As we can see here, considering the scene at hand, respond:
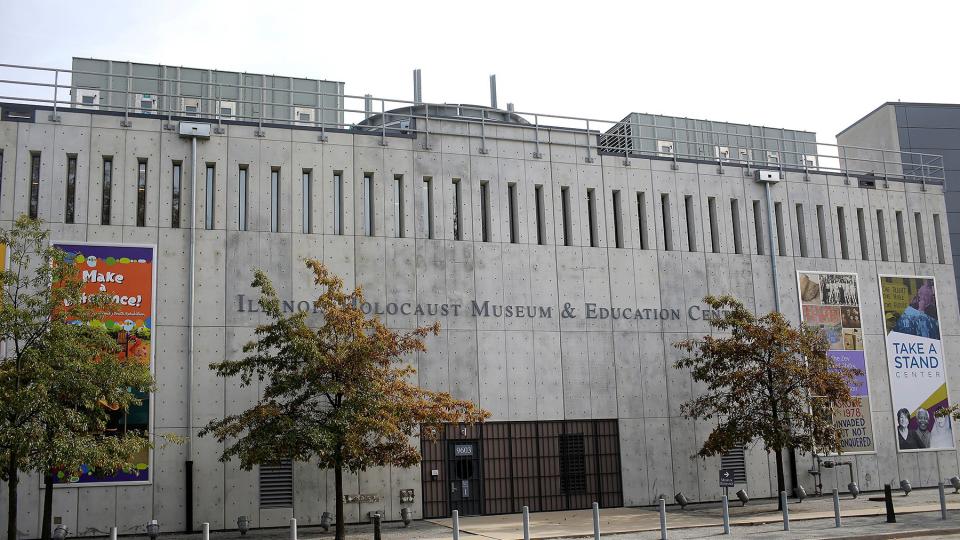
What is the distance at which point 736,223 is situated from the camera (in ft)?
112

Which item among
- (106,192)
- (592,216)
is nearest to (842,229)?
(592,216)

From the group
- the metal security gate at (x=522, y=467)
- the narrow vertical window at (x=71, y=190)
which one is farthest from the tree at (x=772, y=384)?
the narrow vertical window at (x=71, y=190)

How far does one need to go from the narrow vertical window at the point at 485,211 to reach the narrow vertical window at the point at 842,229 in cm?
1512

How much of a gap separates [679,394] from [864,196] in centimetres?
1249

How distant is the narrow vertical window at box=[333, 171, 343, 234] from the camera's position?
28.7m

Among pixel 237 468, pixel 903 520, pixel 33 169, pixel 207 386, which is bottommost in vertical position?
pixel 903 520

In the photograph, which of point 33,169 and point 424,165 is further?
point 424,165

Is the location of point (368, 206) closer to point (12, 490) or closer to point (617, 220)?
point (617, 220)

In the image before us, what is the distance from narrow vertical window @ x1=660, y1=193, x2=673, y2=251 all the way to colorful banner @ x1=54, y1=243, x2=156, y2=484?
1795cm

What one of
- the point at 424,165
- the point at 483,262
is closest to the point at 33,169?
Result: the point at 424,165

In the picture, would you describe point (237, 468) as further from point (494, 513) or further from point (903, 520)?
point (903, 520)

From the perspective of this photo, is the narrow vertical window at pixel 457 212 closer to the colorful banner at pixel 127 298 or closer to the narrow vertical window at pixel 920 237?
the colorful banner at pixel 127 298

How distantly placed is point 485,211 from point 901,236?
18.5 m

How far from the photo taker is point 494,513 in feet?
94.4
